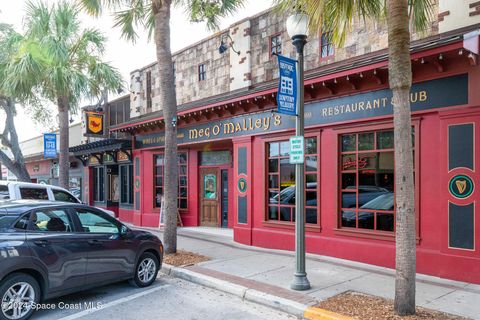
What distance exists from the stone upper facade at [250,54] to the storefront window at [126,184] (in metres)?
2.39

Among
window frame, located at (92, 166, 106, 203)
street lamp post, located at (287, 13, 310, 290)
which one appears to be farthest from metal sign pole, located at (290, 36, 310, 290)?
window frame, located at (92, 166, 106, 203)

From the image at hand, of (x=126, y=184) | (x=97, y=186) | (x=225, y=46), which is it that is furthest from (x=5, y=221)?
(x=97, y=186)

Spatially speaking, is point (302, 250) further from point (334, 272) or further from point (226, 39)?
point (226, 39)

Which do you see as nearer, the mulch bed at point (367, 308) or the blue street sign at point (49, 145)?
the mulch bed at point (367, 308)

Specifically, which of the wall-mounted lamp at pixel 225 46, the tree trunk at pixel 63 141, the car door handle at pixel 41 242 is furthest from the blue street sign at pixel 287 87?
the tree trunk at pixel 63 141

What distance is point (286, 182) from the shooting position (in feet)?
33.3

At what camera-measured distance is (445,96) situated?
7168 millimetres

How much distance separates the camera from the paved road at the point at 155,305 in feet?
18.5

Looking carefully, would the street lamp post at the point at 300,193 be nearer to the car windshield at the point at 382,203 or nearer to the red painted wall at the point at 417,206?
the red painted wall at the point at 417,206

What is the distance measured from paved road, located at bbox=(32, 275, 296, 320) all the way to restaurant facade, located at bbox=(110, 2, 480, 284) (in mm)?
3398

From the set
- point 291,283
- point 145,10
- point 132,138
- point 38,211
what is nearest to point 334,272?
point 291,283

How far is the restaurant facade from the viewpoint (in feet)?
22.8

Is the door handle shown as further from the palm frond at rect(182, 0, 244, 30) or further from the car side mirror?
the palm frond at rect(182, 0, 244, 30)

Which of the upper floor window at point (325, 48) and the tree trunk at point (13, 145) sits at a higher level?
the upper floor window at point (325, 48)
